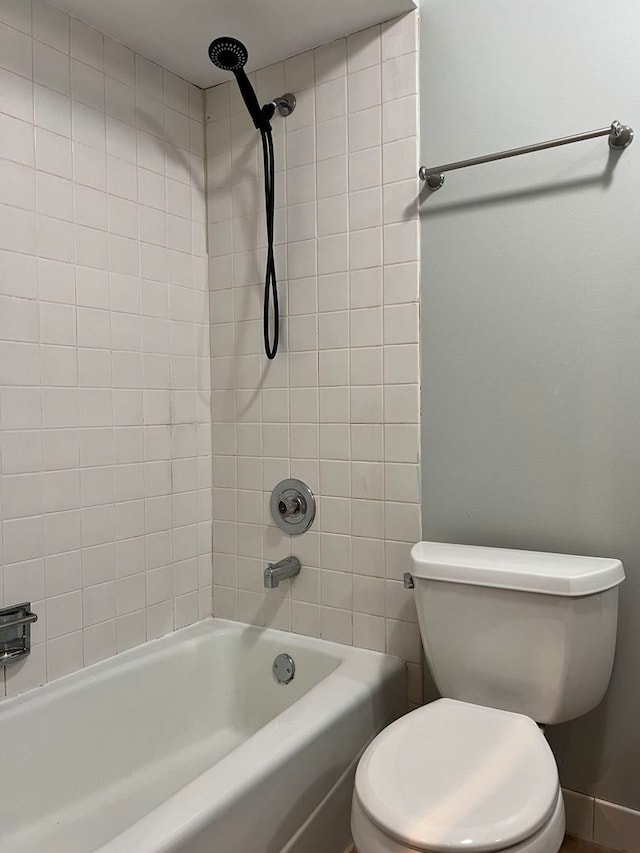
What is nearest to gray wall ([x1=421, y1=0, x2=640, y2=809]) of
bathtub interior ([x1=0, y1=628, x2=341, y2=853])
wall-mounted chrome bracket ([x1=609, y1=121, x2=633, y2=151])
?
wall-mounted chrome bracket ([x1=609, y1=121, x2=633, y2=151])

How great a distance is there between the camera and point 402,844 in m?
1.02

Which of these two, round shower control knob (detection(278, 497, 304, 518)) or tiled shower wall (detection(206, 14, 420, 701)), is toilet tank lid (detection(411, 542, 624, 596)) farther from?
round shower control knob (detection(278, 497, 304, 518))

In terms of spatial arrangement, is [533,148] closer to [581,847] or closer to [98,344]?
[98,344]

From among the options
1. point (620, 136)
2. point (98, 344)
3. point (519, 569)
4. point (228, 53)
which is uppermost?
point (228, 53)

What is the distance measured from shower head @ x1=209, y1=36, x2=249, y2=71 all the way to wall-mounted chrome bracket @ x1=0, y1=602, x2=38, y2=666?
1.48 meters

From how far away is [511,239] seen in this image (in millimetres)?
1621

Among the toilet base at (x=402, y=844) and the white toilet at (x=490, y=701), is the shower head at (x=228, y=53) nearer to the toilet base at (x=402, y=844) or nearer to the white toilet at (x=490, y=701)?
the white toilet at (x=490, y=701)

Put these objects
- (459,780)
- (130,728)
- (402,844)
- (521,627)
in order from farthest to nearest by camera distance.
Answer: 1. (130,728)
2. (521,627)
3. (459,780)
4. (402,844)

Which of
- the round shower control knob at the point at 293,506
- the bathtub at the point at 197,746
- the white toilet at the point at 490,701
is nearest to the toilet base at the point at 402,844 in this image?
the white toilet at the point at 490,701

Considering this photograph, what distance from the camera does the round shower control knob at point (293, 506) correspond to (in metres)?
1.93

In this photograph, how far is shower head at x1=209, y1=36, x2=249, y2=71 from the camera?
1.52 metres

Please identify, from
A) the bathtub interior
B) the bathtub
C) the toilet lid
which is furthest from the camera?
the bathtub interior

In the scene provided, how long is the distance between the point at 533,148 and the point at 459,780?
141 cm

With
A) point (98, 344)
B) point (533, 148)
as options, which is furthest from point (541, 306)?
point (98, 344)
